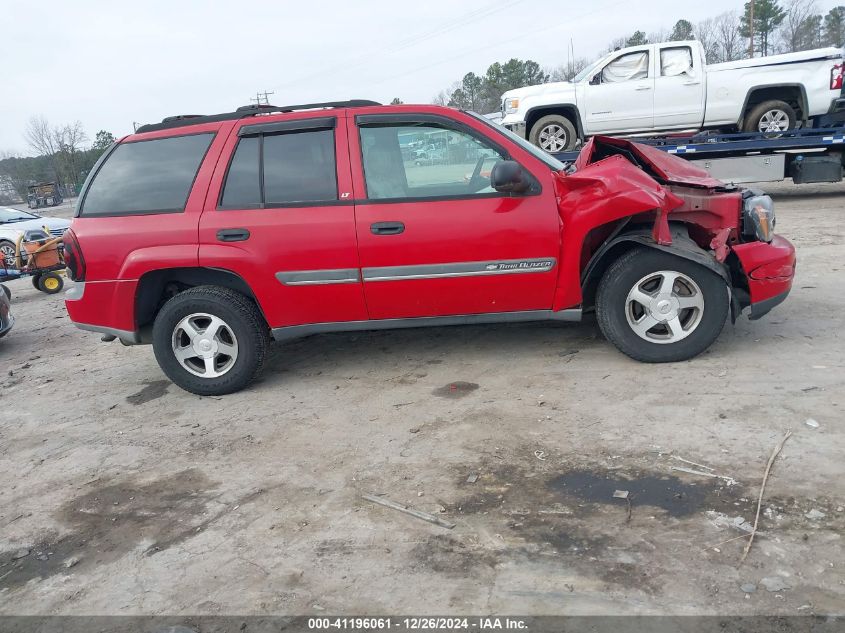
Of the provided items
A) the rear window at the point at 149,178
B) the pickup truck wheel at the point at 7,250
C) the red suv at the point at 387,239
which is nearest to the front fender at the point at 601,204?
the red suv at the point at 387,239

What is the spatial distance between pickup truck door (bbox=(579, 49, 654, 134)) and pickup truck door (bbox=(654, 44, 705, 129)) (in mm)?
151

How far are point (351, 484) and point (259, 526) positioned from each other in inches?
20.5

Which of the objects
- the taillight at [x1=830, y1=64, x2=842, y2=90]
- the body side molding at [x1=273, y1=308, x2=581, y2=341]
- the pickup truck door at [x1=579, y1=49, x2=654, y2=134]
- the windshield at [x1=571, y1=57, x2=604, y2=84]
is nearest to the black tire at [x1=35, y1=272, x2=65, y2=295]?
the body side molding at [x1=273, y1=308, x2=581, y2=341]

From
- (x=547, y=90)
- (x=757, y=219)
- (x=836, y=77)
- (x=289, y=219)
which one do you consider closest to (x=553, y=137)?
(x=547, y=90)

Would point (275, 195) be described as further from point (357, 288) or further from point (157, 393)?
point (157, 393)

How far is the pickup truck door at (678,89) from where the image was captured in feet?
37.2

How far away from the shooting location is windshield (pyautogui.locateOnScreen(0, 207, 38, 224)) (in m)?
15.1

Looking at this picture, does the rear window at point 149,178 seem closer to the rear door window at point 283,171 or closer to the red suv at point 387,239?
the red suv at point 387,239

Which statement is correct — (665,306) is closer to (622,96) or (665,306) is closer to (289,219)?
(289,219)

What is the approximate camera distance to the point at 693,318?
4.52m

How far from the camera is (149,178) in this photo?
4.78m

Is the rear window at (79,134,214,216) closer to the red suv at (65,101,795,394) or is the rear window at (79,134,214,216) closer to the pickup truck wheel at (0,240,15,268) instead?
the red suv at (65,101,795,394)

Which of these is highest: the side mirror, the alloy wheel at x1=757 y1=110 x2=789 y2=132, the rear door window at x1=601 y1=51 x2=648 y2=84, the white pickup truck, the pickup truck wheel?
the rear door window at x1=601 y1=51 x2=648 y2=84

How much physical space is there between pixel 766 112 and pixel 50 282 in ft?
41.3
